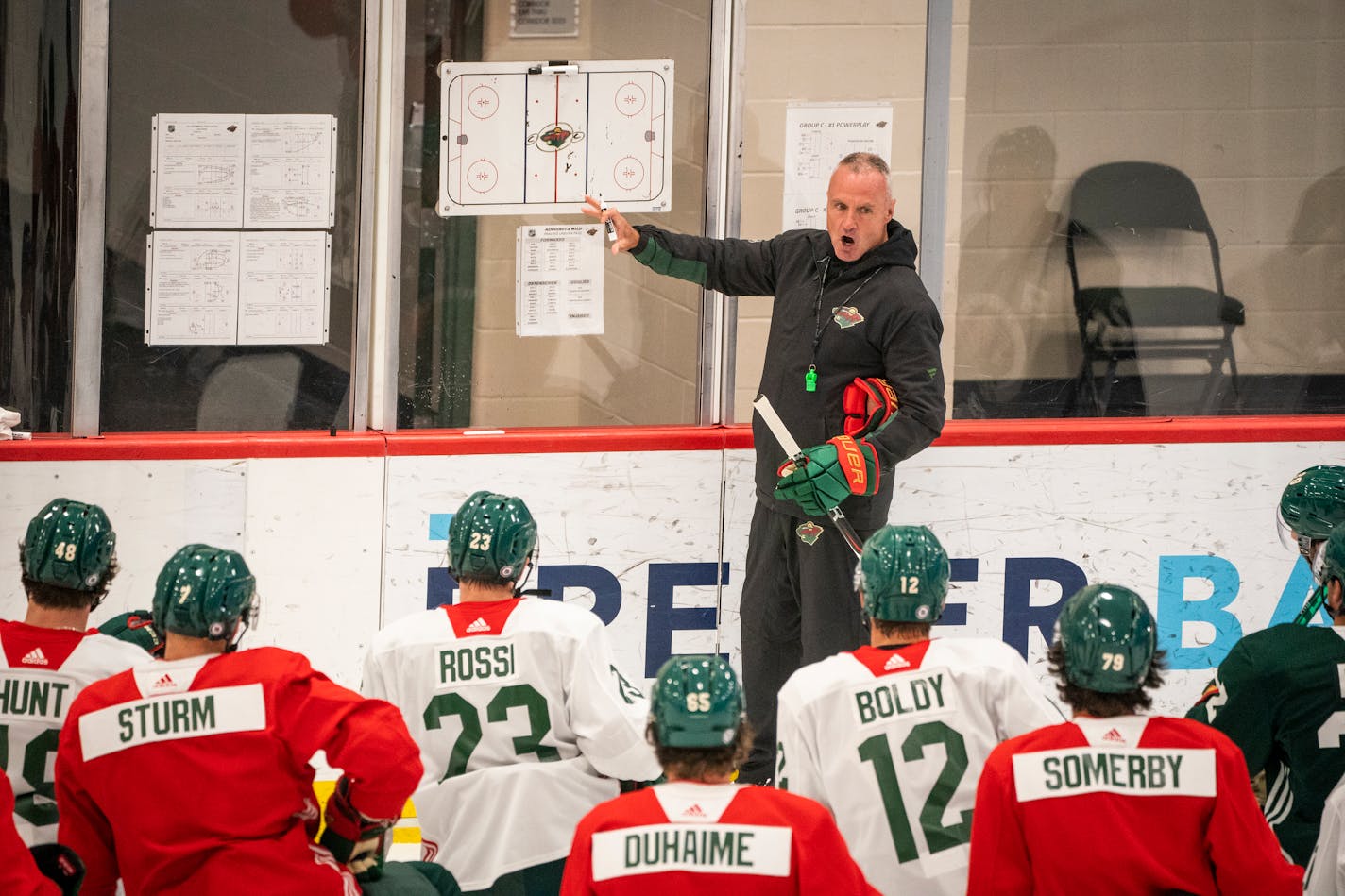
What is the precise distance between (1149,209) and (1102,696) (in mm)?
3246

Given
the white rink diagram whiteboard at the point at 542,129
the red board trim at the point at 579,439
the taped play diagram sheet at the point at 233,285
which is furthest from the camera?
the white rink diagram whiteboard at the point at 542,129

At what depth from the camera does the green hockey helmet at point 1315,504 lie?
3.77m

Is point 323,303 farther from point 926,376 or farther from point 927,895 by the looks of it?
point 927,895

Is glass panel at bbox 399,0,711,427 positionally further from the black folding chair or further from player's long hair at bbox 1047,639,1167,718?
player's long hair at bbox 1047,639,1167,718

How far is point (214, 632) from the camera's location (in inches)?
115

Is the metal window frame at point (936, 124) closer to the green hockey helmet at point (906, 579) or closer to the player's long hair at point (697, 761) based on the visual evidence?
the green hockey helmet at point (906, 579)

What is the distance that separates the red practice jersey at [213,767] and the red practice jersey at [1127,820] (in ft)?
3.41

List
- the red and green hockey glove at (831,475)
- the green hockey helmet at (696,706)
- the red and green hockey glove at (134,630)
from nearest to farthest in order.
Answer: the green hockey helmet at (696,706), the red and green hockey glove at (134,630), the red and green hockey glove at (831,475)

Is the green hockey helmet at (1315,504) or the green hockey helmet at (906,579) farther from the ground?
the green hockey helmet at (1315,504)

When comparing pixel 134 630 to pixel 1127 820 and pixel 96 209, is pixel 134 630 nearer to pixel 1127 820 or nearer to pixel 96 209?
pixel 96 209

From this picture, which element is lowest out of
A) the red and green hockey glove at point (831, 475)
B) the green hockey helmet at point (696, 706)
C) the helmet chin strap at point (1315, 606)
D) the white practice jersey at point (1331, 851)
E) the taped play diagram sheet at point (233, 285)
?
the white practice jersey at point (1331, 851)

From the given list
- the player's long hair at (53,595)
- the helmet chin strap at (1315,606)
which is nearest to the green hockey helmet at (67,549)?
the player's long hair at (53,595)

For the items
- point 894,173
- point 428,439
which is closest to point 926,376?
point 894,173

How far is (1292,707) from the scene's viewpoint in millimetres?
3146
